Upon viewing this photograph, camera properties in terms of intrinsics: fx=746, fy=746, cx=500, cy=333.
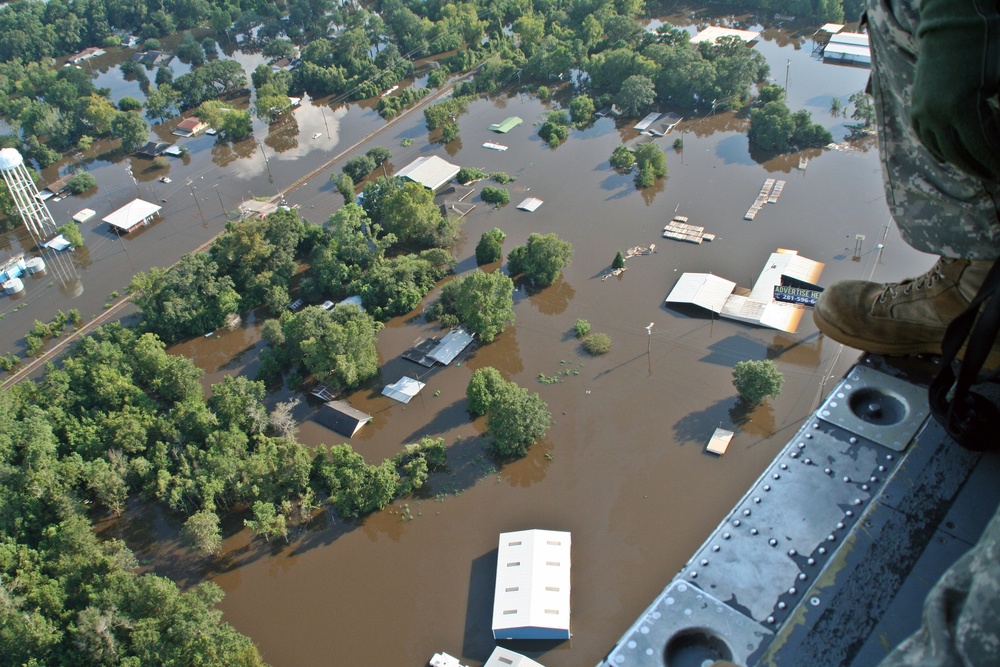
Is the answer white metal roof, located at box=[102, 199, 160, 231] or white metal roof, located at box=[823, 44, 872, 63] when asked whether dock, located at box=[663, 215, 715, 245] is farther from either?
white metal roof, located at box=[102, 199, 160, 231]

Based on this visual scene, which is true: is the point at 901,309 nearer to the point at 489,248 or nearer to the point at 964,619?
the point at 964,619

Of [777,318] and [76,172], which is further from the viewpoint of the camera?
[76,172]

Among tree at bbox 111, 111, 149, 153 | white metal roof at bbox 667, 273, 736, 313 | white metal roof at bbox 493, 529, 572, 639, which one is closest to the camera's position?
white metal roof at bbox 493, 529, 572, 639

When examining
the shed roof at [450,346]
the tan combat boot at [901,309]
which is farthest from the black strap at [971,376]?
the shed roof at [450,346]

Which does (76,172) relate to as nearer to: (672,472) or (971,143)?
(672,472)

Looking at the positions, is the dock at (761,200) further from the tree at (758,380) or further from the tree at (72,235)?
the tree at (72,235)

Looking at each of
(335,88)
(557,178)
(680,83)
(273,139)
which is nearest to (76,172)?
(273,139)

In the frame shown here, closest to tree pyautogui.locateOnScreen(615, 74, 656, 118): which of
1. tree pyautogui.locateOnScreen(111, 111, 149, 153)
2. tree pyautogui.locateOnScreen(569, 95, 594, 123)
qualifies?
tree pyautogui.locateOnScreen(569, 95, 594, 123)
